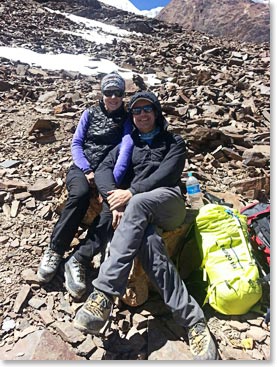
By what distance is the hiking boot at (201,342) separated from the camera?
3.00 metres

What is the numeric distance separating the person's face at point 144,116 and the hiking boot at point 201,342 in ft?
6.64

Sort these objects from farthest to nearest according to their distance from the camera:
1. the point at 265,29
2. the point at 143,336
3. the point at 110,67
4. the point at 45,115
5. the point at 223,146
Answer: the point at 265,29 → the point at 110,67 → the point at 45,115 → the point at 223,146 → the point at 143,336

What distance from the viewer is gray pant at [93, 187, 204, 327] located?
10.3ft

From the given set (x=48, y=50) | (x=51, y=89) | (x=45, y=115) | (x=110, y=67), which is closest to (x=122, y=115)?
(x=45, y=115)

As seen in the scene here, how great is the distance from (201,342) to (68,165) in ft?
12.9

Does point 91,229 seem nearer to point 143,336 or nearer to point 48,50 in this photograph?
point 143,336

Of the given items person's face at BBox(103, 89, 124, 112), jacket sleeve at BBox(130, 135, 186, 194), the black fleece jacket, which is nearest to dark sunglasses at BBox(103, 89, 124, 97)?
person's face at BBox(103, 89, 124, 112)

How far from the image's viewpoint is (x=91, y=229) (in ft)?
12.8

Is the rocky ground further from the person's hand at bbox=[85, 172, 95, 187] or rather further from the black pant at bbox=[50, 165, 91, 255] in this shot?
the person's hand at bbox=[85, 172, 95, 187]

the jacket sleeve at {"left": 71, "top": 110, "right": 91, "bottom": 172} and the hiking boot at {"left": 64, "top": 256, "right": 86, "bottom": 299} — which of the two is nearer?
the hiking boot at {"left": 64, "top": 256, "right": 86, "bottom": 299}

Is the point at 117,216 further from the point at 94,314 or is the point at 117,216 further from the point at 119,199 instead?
the point at 94,314

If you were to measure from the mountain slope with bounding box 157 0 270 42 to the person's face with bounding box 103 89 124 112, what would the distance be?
48737 millimetres

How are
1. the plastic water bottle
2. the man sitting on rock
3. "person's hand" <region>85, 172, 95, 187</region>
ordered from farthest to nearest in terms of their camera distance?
1. the plastic water bottle
2. "person's hand" <region>85, 172, 95, 187</region>
3. the man sitting on rock

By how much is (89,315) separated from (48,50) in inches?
738
